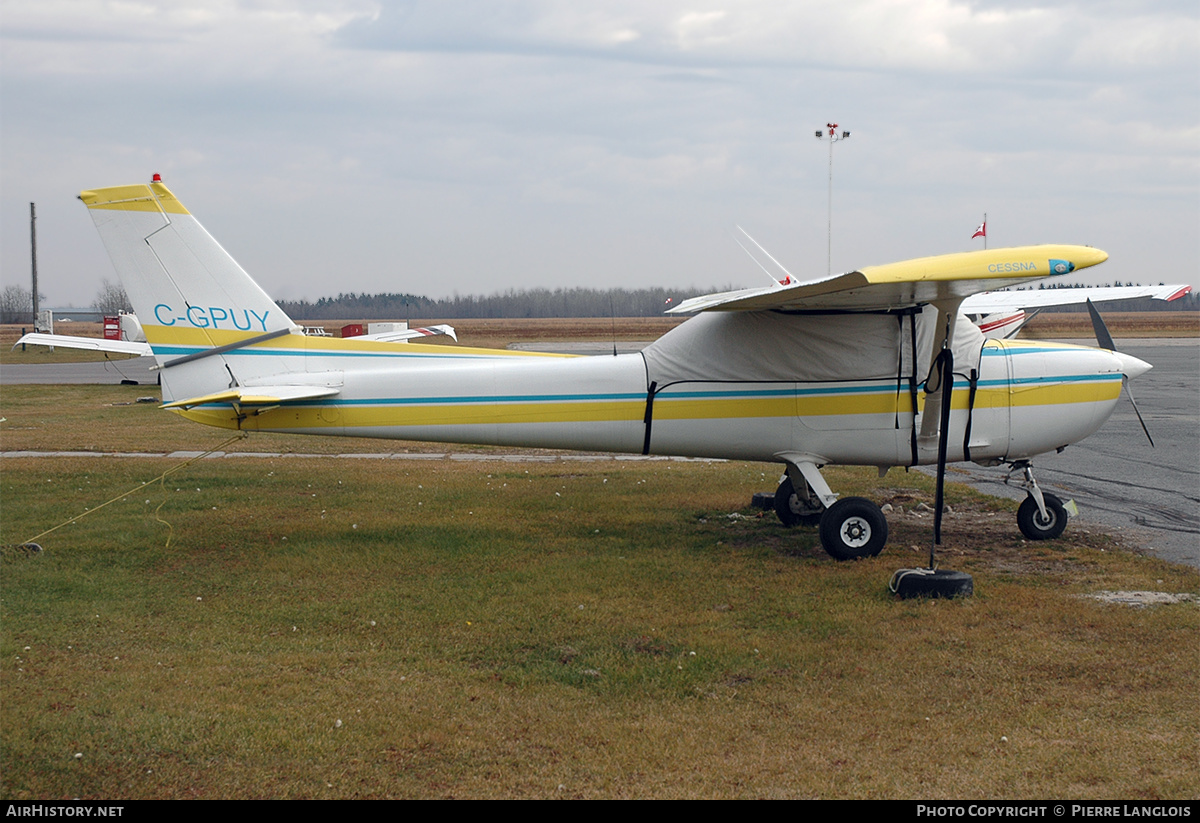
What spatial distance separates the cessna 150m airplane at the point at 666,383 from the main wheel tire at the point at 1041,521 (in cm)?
67

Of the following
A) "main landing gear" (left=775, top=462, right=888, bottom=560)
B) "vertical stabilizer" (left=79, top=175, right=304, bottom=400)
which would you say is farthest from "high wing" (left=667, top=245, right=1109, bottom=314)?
"vertical stabilizer" (left=79, top=175, right=304, bottom=400)

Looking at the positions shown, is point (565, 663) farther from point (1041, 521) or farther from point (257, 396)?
point (1041, 521)

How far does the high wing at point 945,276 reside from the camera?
7.01m

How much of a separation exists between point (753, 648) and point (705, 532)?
3.82m

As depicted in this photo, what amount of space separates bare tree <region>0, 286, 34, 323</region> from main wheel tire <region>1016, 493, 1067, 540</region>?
131951mm

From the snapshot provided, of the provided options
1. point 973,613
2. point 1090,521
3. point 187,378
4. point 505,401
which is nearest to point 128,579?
point 187,378

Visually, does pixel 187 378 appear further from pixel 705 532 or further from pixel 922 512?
pixel 922 512

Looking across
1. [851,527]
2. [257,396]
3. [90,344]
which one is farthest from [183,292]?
[90,344]

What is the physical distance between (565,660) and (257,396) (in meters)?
4.41

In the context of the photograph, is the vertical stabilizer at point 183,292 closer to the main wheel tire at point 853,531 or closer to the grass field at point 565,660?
the grass field at point 565,660

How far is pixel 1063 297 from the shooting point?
11820 mm

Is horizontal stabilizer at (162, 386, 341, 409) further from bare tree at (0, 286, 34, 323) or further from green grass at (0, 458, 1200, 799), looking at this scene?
bare tree at (0, 286, 34, 323)

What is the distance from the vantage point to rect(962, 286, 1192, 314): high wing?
440 inches

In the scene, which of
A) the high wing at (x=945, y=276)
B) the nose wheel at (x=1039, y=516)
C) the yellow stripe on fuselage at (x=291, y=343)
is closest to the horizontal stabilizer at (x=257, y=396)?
the yellow stripe on fuselage at (x=291, y=343)
